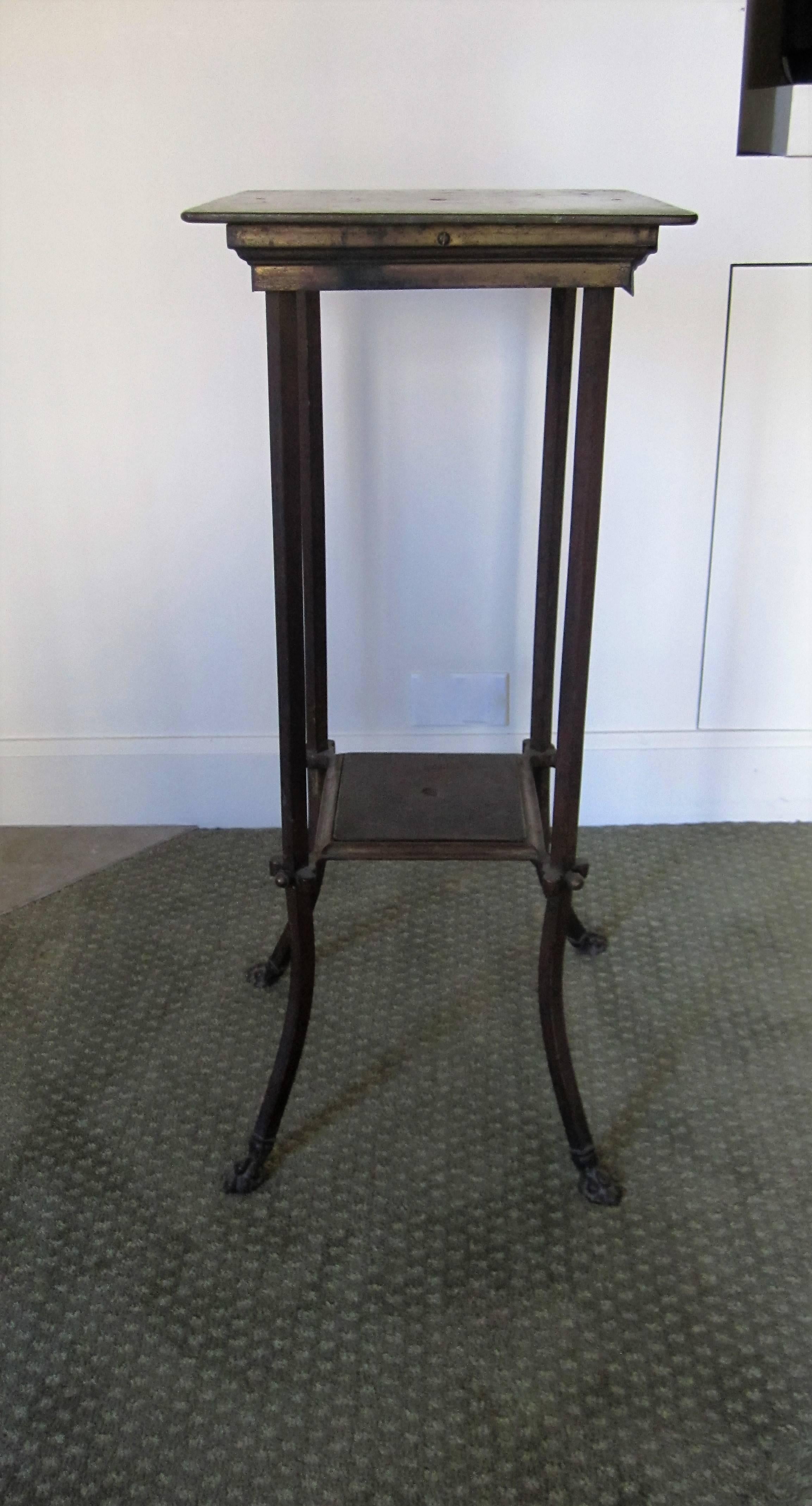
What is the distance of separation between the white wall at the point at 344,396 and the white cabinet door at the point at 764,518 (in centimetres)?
3

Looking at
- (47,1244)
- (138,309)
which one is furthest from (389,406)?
(47,1244)

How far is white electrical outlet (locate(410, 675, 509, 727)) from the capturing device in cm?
199

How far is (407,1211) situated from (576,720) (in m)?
0.57

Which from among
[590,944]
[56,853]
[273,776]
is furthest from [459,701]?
[56,853]

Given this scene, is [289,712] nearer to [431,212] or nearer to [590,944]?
[431,212]

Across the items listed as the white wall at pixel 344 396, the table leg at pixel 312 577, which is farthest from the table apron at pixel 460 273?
the white wall at pixel 344 396

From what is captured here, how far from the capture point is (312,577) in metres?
1.51

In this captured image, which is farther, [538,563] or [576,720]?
[538,563]

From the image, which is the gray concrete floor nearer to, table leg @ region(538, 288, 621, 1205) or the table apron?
table leg @ region(538, 288, 621, 1205)

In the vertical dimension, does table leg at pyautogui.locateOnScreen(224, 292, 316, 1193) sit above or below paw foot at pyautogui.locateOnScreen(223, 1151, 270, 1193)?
above

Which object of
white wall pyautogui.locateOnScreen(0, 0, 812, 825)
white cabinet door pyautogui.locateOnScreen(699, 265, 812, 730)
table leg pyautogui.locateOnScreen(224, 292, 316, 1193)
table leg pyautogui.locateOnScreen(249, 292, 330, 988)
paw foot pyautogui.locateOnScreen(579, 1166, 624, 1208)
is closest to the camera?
table leg pyautogui.locateOnScreen(224, 292, 316, 1193)

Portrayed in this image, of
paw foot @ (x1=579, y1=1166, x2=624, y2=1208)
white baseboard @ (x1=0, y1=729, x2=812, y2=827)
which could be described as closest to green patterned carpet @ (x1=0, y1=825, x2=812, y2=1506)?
paw foot @ (x1=579, y1=1166, x2=624, y2=1208)

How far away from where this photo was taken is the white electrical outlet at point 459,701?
199cm

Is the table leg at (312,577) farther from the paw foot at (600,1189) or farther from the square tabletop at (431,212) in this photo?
the paw foot at (600,1189)
